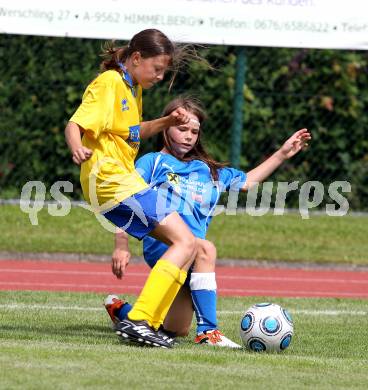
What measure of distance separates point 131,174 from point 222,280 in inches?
195

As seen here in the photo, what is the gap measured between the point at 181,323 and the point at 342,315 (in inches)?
75.7

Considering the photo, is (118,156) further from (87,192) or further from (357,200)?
(357,200)

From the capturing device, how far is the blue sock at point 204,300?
6891 millimetres

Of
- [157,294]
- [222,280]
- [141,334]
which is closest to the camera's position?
[141,334]

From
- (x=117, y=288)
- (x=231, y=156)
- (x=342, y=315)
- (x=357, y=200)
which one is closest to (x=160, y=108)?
(x=231, y=156)

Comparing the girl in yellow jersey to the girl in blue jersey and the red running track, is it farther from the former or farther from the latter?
the red running track

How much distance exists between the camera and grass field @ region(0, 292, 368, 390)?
511 centimetres

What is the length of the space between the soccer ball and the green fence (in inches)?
292

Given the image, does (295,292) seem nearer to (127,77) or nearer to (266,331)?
(266,331)

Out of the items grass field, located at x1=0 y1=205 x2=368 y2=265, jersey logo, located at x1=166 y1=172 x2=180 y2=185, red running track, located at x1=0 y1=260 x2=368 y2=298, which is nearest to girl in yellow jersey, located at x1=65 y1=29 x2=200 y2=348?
jersey logo, located at x1=166 y1=172 x2=180 y2=185

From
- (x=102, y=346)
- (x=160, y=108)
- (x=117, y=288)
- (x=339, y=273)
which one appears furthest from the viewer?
(x=160, y=108)

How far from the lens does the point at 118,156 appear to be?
659 centimetres

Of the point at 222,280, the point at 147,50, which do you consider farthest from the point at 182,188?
the point at 222,280

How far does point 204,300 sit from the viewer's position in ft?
22.7
